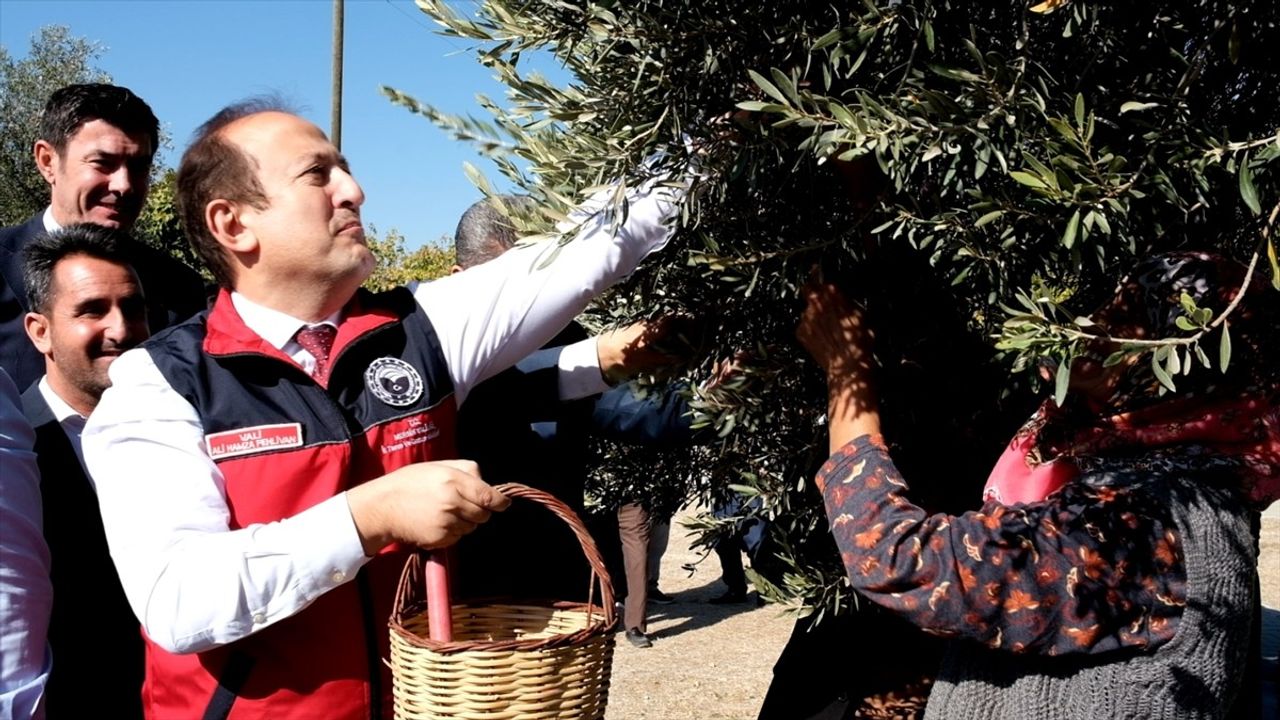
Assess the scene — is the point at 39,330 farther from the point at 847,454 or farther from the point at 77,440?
the point at 847,454

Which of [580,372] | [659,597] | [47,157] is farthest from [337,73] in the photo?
[580,372]

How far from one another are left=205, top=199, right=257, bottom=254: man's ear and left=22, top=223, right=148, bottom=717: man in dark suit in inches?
37.9

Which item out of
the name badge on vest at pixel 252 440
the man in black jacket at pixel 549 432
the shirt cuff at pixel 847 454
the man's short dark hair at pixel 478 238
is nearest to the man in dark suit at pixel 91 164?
the man's short dark hair at pixel 478 238

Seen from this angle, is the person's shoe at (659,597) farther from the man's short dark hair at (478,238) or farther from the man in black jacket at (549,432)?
the man in black jacket at (549,432)

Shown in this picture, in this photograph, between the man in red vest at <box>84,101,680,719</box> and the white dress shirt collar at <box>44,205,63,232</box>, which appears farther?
the white dress shirt collar at <box>44,205,63,232</box>

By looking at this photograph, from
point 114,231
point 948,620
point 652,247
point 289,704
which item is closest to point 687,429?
point 652,247

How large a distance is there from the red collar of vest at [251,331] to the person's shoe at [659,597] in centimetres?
1055

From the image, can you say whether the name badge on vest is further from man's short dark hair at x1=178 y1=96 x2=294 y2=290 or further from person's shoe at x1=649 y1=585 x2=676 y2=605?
person's shoe at x1=649 y1=585 x2=676 y2=605

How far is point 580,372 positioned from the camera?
2.85m

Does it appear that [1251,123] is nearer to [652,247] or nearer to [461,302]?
[652,247]

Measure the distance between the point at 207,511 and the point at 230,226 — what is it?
26.1 inches

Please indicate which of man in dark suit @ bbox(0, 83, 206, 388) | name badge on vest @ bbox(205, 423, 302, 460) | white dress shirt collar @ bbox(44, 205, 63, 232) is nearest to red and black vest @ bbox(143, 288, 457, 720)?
name badge on vest @ bbox(205, 423, 302, 460)

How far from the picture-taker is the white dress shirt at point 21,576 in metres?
2.37

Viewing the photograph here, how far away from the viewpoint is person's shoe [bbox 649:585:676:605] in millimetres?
12672
